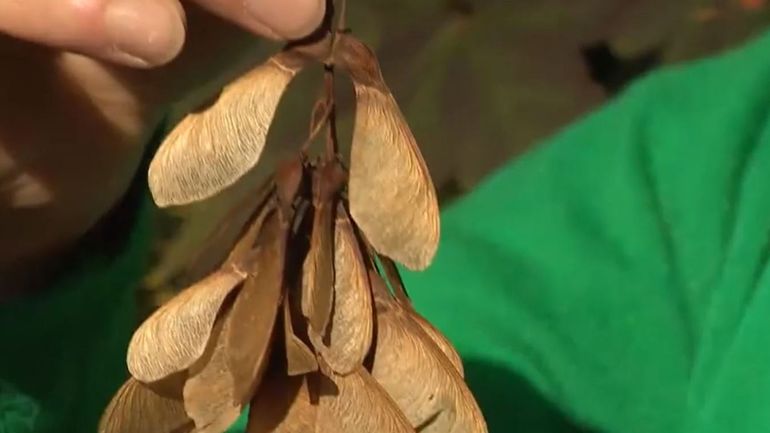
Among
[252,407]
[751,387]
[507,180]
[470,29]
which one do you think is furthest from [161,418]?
[470,29]

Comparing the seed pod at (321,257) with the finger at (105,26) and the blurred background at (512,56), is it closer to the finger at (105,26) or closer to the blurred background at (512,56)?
the finger at (105,26)

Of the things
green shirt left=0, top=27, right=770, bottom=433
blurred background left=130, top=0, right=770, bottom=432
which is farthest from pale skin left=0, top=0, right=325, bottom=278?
blurred background left=130, top=0, right=770, bottom=432

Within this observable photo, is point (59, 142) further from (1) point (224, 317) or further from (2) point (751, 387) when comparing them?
(2) point (751, 387)

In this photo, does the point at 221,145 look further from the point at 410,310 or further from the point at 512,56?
the point at 512,56

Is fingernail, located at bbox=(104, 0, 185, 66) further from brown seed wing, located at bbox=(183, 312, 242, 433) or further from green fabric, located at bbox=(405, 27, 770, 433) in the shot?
green fabric, located at bbox=(405, 27, 770, 433)

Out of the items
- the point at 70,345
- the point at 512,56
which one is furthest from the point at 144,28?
the point at 512,56

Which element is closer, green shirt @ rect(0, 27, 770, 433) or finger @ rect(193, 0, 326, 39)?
finger @ rect(193, 0, 326, 39)
